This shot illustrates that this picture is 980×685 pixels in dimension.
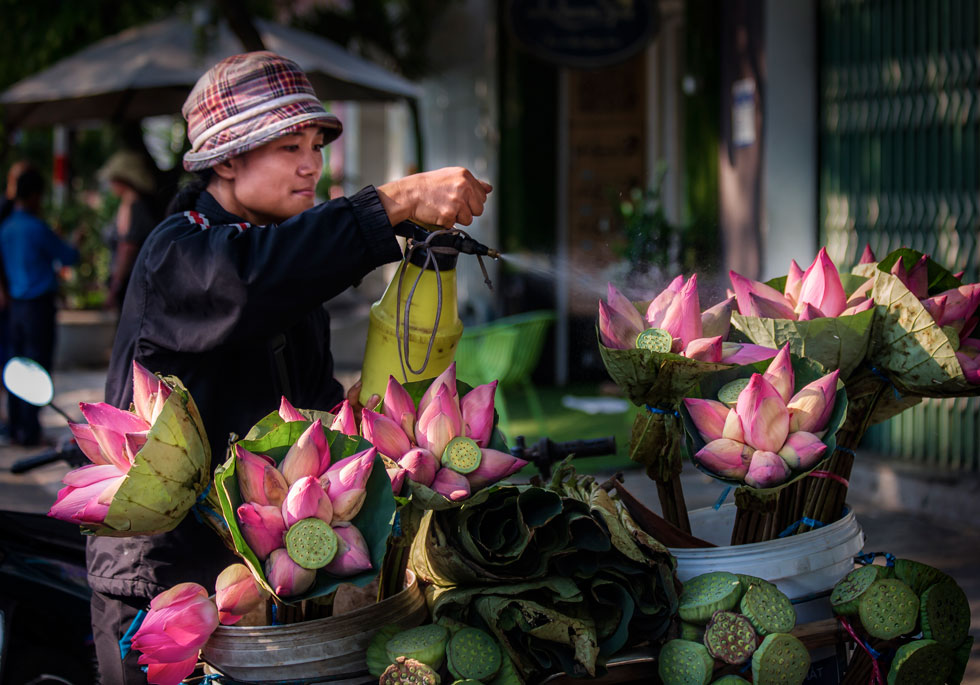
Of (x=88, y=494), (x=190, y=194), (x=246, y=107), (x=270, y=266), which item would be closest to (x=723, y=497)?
(x=270, y=266)

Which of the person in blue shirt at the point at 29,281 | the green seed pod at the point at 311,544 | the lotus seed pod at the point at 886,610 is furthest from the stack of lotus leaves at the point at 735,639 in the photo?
the person in blue shirt at the point at 29,281

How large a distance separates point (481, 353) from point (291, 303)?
4.48 meters

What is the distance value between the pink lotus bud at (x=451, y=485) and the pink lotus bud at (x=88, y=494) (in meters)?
0.42

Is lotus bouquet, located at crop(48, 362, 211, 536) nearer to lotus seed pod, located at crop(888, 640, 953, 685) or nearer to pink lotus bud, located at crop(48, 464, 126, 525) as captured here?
pink lotus bud, located at crop(48, 464, 126, 525)

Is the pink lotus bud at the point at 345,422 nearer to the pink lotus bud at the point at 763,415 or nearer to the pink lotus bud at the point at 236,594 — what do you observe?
the pink lotus bud at the point at 236,594

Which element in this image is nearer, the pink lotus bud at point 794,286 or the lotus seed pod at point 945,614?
the lotus seed pod at point 945,614

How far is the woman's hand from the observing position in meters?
1.68

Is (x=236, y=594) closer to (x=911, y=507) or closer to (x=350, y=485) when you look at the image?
(x=350, y=485)

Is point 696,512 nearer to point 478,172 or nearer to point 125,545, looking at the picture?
point 125,545

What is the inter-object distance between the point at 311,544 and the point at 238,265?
1.93 feet

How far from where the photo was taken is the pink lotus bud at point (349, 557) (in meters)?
1.28

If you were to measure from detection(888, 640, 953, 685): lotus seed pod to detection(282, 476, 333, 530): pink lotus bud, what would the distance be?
0.88 meters

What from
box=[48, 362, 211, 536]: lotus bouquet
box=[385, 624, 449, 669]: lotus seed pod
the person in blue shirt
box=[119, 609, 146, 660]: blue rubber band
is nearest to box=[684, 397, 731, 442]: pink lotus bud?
box=[385, 624, 449, 669]: lotus seed pod

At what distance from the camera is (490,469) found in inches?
54.9
